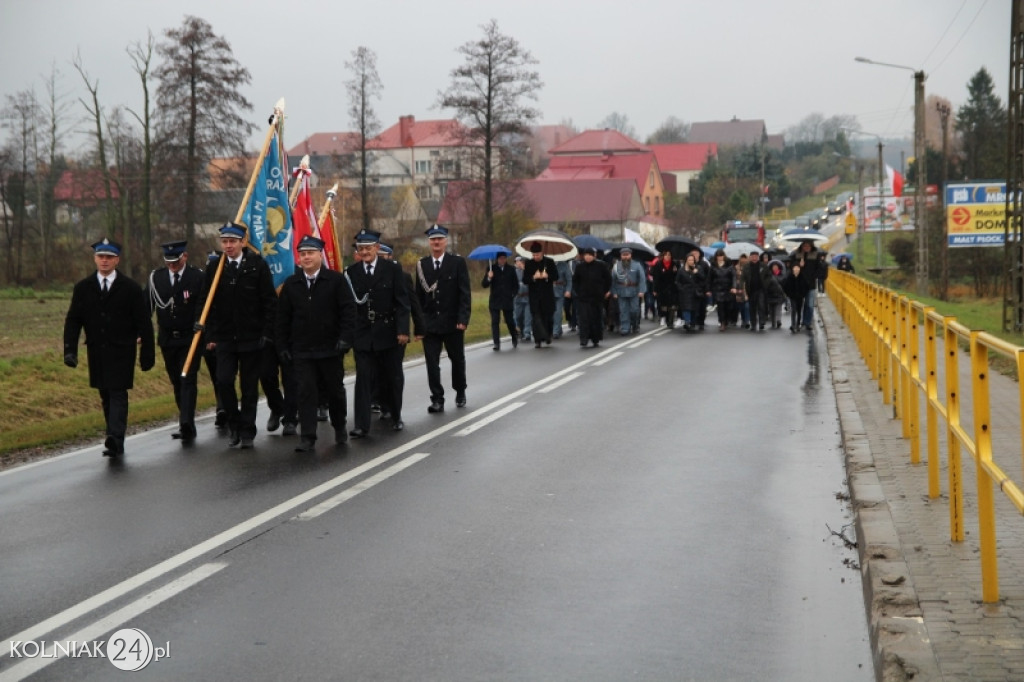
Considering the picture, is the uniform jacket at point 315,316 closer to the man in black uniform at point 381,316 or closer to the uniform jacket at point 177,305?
the man in black uniform at point 381,316

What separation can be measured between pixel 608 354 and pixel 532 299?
2999 mm

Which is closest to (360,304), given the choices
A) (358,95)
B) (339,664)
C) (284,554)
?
(284,554)

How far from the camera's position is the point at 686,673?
208 inches

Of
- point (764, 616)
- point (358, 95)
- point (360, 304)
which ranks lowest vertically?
point (764, 616)

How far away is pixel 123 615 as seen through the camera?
6.16 m

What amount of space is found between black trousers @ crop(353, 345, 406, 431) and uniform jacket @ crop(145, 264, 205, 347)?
1.65m

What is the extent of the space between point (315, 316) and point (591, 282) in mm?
13597

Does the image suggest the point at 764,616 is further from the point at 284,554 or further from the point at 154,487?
the point at 154,487

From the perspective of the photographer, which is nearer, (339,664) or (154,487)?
(339,664)

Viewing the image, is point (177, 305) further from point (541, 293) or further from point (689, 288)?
point (689, 288)

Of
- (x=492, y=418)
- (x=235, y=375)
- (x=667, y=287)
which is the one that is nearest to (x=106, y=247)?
(x=235, y=375)

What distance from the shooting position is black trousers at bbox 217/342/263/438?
38.9ft

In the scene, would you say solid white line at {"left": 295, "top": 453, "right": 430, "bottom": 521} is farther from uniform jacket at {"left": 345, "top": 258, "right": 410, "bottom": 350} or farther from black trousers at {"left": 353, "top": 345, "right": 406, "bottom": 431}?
uniform jacket at {"left": 345, "top": 258, "right": 410, "bottom": 350}

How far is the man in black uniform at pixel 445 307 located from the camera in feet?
48.2
